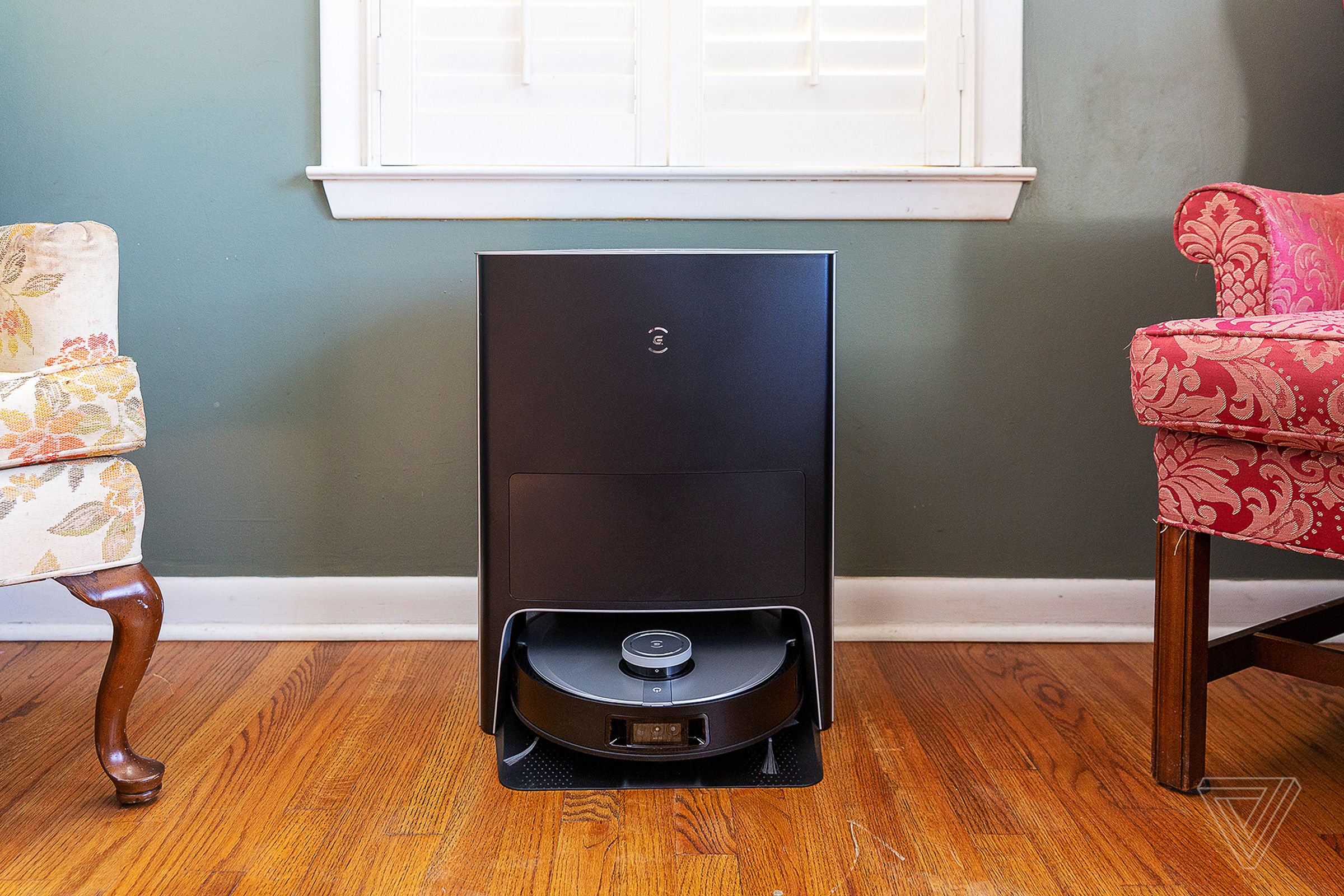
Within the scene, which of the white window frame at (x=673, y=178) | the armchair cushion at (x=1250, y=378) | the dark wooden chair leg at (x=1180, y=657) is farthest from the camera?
the white window frame at (x=673, y=178)

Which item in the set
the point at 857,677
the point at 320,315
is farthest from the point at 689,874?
the point at 320,315

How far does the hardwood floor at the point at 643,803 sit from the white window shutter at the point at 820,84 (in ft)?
2.61

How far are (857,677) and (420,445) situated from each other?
75cm

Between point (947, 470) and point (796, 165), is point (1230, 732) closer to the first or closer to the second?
point (947, 470)

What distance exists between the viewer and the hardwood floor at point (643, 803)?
2.60ft

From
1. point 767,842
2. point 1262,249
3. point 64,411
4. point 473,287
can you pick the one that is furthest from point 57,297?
point 1262,249

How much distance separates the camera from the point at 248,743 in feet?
3.40

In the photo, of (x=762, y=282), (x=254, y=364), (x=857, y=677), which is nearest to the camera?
(x=762, y=282)

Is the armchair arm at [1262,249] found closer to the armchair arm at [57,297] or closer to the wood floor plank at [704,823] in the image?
the wood floor plank at [704,823]

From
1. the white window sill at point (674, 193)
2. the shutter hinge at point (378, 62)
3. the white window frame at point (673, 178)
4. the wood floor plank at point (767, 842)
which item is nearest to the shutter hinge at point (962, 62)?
the white window frame at point (673, 178)

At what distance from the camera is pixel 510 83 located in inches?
51.6

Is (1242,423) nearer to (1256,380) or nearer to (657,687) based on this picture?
(1256,380)

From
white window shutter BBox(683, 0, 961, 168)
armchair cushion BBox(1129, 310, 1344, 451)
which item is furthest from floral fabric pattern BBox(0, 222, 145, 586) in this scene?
armchair cushion BBox(1129, 310, 1344, 451)

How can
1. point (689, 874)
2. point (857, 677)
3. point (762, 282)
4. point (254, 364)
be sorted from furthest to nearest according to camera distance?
point (254, 364) → point (857, 677) → point (762, 282) → point (689, 874)
